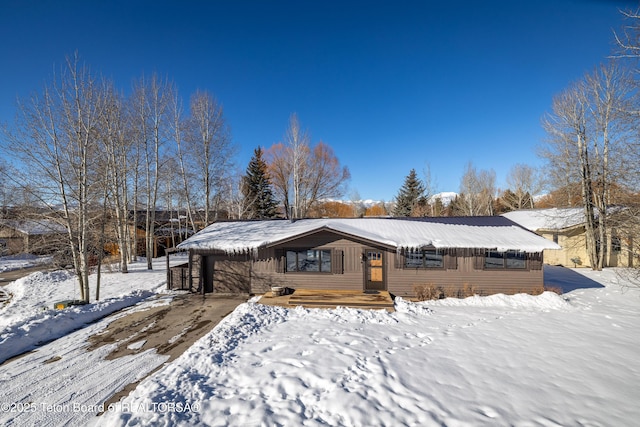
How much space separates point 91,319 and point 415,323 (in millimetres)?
10958

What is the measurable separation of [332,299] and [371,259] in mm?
2600

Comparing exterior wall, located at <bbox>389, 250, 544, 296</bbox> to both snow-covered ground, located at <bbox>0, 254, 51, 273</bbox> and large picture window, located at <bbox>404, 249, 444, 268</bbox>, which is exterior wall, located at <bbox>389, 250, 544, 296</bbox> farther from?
snow-covered ground, located at <bbox>0, 254, 51, 273</bbox>

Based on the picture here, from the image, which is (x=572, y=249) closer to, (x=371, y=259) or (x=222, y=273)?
(x=371, y=259)

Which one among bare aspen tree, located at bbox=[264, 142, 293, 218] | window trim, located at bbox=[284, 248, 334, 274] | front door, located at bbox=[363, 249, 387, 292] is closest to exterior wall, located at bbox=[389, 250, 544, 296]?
front door, located at bbox=[363, 249, 387, 292]

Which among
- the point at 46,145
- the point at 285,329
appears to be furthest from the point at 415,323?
the point at 46,145

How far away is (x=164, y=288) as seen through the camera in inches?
482

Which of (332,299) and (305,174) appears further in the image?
(305,174)

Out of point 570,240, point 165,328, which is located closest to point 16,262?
point 165,328

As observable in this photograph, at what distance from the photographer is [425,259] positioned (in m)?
10.7

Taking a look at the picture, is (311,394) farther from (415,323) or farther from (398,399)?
(415,323)

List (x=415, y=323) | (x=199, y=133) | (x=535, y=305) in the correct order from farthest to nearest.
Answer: (x=199, y=133) < (x=535, y=305) < (x=415, y=323)

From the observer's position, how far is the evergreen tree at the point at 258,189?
27.8 metres

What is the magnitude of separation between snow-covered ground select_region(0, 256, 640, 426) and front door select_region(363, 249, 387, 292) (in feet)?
7.92

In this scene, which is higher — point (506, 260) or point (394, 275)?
point (506, 260)
